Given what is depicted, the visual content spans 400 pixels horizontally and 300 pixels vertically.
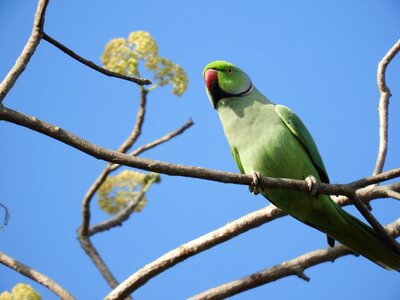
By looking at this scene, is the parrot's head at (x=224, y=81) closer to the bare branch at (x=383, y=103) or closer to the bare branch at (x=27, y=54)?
the bare branch at (x=383, y=103)

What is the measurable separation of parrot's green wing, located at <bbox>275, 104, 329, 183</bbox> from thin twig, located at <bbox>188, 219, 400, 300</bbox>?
80cm

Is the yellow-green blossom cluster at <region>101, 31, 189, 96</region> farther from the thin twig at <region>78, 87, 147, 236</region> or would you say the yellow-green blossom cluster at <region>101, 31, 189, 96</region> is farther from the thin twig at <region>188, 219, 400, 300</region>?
the thin twig at <region>188, 219, 400, 300</region>

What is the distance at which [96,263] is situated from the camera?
604cm

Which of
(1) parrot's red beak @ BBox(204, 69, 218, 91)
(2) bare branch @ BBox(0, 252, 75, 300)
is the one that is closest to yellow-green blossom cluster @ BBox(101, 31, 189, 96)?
(1) parrot's red beak @ BBox(204, 69, 218, 91)

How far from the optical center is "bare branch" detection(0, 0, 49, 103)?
115 inches

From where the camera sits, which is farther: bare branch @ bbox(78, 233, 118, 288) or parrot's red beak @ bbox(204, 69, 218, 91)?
bare branch @ bbox(78, 233, 118, 288)

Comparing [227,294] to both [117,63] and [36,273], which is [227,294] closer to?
[36,273]

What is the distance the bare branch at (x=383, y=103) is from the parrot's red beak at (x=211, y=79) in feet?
4.34

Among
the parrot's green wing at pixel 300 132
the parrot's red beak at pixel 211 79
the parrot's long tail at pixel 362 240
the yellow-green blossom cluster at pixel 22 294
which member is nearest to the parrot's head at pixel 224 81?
the parrot's red beak at pixel 211 79

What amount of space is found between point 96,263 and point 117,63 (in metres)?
2.18

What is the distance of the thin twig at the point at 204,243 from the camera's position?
4.62m

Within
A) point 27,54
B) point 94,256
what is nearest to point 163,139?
point 94,256

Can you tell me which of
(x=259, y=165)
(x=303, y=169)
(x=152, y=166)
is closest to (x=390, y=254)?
(x=303, y=169)

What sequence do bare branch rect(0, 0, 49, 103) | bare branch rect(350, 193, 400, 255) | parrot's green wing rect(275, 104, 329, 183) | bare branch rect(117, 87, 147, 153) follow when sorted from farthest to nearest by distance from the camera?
bare branch rect(117, 87, 147, 153)
parrot's green wing rect(275, 104, 329, 183)
bare branch rect(350, 193, 400, 255)
bare branch rect(0, 0, 49, 103)
